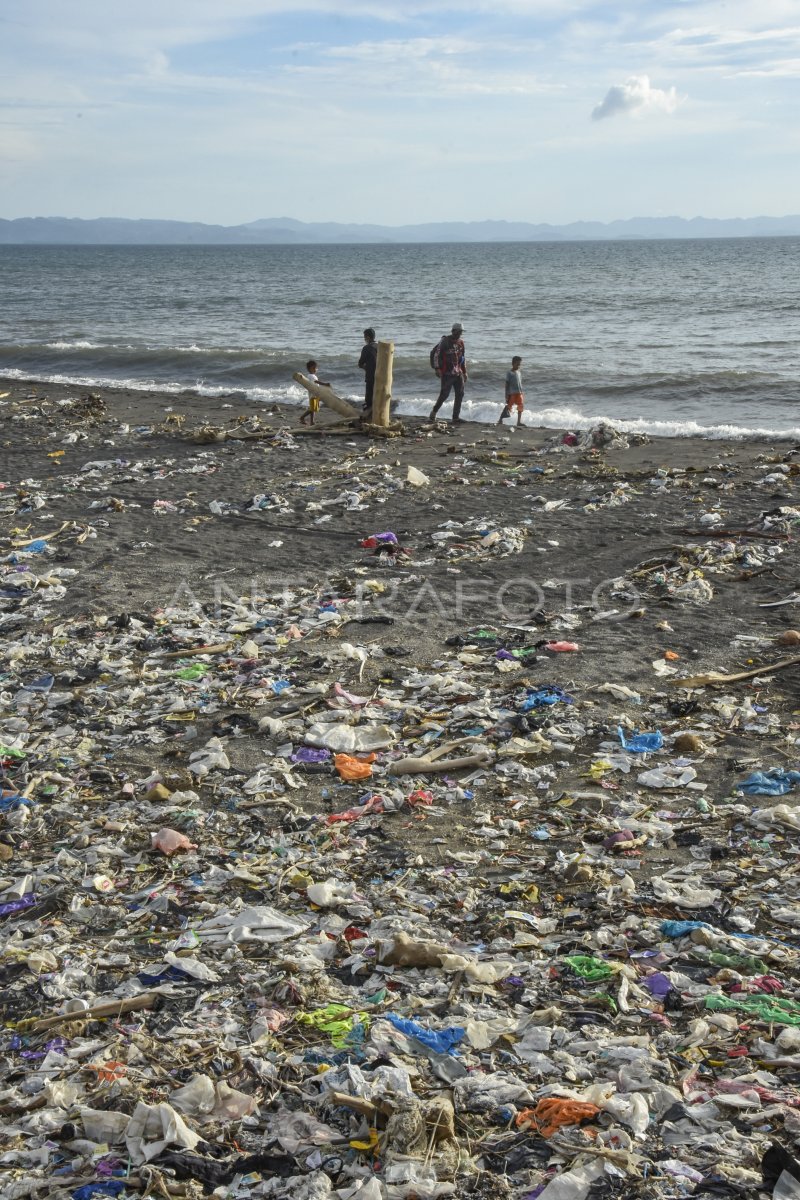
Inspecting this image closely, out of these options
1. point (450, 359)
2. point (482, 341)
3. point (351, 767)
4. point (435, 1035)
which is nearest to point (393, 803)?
point (351, 767)

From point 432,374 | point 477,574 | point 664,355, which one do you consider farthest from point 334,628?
point 664,355

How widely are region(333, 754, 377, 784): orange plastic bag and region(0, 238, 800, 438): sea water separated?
1180 centimetres

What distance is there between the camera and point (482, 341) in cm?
2823

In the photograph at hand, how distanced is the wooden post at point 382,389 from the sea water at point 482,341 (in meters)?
2.84

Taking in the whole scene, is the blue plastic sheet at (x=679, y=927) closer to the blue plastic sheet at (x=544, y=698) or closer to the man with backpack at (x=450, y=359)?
the blue plastic sheet at (x=544, y=698)

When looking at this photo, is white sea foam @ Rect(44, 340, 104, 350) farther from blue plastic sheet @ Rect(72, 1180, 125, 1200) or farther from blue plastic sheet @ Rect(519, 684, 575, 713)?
blue plastic sheet @ Rect(72, 1180, 125, 1200)

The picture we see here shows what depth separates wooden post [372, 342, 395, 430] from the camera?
14508mm

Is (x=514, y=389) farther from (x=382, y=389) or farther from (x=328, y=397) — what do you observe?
(x=328, y=397)

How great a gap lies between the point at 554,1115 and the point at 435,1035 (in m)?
0.51

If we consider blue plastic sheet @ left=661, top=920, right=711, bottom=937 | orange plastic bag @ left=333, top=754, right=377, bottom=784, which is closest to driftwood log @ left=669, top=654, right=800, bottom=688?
orange plastic bag @ left=333, top=754, right=377, bottom=784

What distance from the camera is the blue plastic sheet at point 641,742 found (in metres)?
5.50

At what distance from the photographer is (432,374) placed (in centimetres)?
2170

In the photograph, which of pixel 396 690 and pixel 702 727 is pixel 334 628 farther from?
pixel 702 727

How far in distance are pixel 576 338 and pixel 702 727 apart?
24.2 m
